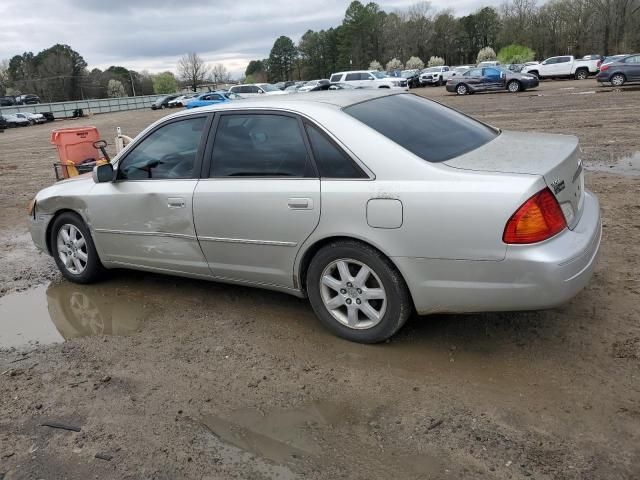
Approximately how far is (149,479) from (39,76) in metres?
108

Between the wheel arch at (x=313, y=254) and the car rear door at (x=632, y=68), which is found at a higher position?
the car rear door at (x=632, y=68)

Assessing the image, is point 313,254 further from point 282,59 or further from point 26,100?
point 282,59

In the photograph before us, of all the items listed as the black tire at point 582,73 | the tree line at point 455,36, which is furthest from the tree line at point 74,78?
the black tire at point 582,73

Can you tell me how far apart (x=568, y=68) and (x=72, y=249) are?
1726 inches

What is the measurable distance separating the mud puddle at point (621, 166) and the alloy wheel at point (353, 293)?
6272mm

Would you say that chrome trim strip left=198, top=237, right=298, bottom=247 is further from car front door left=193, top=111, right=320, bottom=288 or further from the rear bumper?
the rear bumper

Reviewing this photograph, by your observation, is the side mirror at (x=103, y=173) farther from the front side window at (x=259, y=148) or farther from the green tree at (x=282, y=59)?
the green tree at (x=282, y=59)

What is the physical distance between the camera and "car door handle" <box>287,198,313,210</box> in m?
3.68

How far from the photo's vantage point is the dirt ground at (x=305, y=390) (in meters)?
2.71

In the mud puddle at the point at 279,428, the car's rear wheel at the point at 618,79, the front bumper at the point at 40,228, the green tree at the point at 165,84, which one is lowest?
the mud puddle at the point at 279,428

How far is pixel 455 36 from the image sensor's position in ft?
322

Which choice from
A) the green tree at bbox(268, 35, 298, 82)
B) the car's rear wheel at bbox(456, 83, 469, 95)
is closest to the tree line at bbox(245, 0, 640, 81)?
the green tree at bbox(268, 35, 298, 82)

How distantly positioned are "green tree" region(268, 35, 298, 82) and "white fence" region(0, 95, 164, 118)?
55.5 meters

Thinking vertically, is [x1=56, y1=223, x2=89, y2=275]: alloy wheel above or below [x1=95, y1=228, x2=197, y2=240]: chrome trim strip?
below
